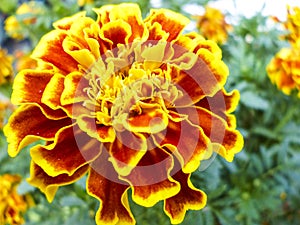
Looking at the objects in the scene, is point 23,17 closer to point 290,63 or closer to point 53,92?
point 53,92

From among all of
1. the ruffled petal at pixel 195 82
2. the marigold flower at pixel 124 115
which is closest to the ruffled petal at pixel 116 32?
the marigold flower at pixel 124 115

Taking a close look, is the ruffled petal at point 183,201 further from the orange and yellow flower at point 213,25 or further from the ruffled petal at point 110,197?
the orange and yellow flower at point 213,25

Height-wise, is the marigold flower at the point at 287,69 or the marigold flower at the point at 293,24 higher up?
the marigold flower at the point at 293,24

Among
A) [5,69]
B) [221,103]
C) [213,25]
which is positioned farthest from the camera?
[213,25]

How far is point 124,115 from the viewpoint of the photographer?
848mm

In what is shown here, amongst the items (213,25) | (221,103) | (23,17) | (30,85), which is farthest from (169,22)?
(213,25)

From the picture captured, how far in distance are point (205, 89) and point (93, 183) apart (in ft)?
0.86

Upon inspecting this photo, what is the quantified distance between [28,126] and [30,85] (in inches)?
2.9

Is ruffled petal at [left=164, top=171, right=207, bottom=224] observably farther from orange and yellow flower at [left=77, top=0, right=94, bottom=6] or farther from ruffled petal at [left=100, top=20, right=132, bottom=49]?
orange and yellow flower at [left=77, top=0, right=94, bottom=6]

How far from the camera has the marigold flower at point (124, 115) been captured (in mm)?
836

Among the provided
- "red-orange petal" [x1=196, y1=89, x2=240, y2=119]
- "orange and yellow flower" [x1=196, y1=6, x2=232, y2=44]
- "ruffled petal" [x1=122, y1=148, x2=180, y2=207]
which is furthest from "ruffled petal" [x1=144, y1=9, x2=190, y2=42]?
"orange and yellow flower" [x1=196, y1=6, x2=232, y2=44]

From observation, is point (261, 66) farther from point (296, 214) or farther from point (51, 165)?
point (51, 165)

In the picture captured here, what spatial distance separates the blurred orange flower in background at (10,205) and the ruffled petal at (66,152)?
505 millimetres

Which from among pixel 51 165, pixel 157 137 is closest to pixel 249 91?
pixel 157 137
